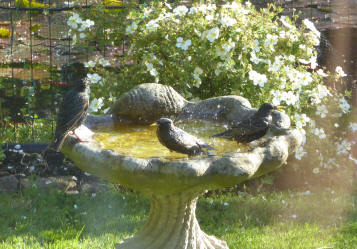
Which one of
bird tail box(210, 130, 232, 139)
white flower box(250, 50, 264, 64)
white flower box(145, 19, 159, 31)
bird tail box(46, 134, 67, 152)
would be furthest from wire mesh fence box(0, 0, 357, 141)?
bird tail box(210, 130, 232, 139)

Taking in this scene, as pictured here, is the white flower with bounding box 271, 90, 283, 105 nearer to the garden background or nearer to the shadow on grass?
the garden background

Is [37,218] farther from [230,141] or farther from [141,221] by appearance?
[230,141]

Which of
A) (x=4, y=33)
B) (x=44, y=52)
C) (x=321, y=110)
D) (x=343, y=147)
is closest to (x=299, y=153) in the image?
(x=321, y=110)

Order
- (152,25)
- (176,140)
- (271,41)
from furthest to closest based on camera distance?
(271,41) → (152,25) → (176,140)

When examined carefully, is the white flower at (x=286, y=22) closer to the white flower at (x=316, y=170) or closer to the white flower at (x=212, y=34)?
the white flower at (x=212, y=34)

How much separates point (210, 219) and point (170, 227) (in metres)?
1.21

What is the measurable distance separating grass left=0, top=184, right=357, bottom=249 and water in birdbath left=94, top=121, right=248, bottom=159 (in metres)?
0.99

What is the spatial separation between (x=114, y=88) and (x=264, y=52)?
4.74 ft

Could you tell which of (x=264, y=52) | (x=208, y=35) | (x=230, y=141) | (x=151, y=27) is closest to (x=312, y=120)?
(x=264, y=52)

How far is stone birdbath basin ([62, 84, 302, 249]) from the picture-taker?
109 inches

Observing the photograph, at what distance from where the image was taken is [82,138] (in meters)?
3.22

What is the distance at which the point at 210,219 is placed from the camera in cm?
471

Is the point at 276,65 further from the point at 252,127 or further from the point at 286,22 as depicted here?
the point at 252,127

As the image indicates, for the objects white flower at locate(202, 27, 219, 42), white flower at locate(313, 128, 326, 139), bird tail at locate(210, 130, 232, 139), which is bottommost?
white flower at locate(313, 128, 326, 139)
